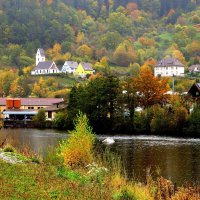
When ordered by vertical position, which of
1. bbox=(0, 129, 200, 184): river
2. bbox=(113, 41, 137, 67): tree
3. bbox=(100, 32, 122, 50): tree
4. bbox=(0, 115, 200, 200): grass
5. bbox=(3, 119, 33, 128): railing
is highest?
bbox=(100, 32, 122, 50): tree

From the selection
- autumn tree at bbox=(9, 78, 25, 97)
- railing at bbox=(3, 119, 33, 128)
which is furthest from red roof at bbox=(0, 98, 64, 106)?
autumn tree at bbox=(9, 78, 25, 97)

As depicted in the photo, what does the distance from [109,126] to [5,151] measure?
42013mm

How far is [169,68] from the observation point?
427 feet

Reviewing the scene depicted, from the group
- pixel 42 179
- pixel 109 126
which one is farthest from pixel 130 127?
pixel 42 179

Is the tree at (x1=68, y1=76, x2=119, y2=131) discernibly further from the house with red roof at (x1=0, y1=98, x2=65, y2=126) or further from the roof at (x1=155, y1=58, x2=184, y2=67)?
the roof at (x1=155, y1=58, x2=184, y2=67)

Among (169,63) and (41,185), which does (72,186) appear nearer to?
(41,185)

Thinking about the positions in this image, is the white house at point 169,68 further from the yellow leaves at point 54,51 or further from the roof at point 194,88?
the roof at point 194,88

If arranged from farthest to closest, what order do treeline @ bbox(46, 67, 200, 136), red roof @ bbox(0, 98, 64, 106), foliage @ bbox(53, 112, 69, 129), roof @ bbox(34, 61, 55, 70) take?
roof @ bbox(34, 61, 55, 70) → red roof @ bbox(0, 98, 64, 106) → foliage @ bbox(53, 112, 69, 129) → treeline @ bbox(46, 67, 200, 136)

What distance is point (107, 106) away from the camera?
65.9 metres

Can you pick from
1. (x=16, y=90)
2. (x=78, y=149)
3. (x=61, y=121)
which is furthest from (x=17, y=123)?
(x=78, y=149)

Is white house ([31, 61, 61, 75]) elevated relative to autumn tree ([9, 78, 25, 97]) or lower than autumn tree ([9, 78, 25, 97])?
elevated

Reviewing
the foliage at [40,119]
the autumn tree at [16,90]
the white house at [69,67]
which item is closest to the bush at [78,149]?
the foliage at [40,119]

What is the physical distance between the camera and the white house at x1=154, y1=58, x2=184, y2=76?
422 feet

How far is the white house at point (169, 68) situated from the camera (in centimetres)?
12849
